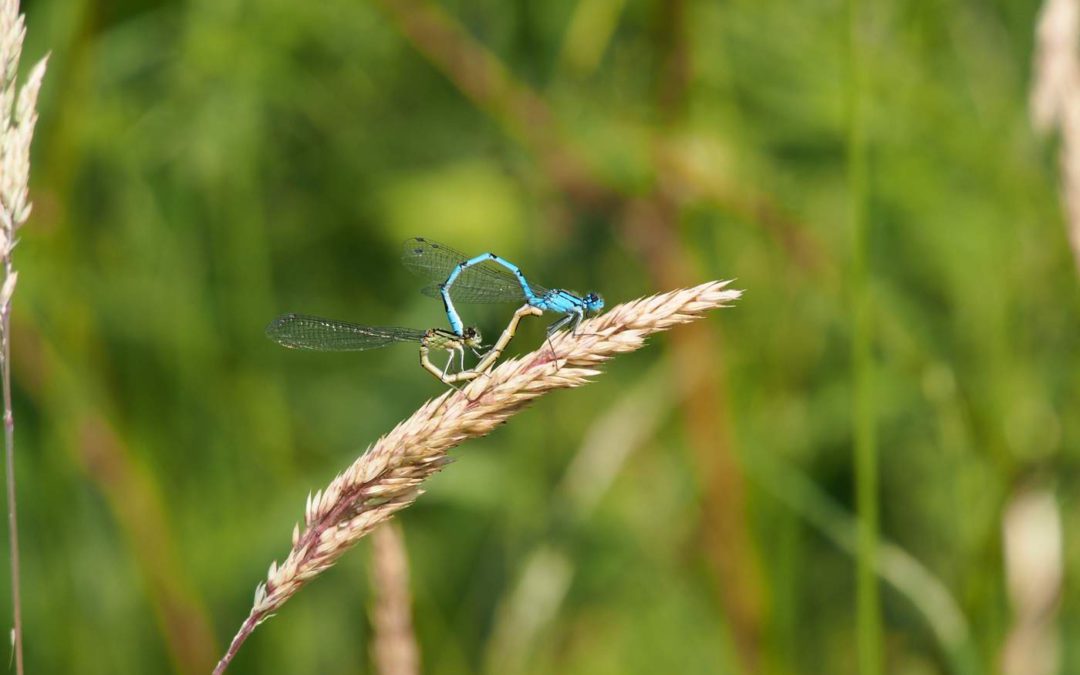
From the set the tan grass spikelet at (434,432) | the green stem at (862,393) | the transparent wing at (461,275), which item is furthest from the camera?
the transparent wing at (461,275)

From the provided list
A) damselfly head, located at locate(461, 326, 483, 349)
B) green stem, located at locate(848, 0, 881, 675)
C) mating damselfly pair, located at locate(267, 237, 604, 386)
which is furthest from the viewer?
damselfly head, located at locate(461, 326, 483, 349)

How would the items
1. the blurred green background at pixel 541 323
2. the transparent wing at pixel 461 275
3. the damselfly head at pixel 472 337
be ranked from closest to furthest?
the damselfly head at pixel 472 337 < the transparent wing at pixel 461 275 < the blurred green background at pixel 541 323

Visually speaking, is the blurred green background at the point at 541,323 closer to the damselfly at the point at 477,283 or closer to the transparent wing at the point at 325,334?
the damselfly at the point at 477,283

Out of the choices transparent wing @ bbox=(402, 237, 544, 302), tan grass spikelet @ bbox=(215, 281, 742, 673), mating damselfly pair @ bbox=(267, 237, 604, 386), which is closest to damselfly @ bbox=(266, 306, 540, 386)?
mating damselfly pair @ bbox=(267, 237, 604, 386)

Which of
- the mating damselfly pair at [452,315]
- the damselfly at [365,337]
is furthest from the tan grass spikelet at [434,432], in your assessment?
the damselfly at [365,337]

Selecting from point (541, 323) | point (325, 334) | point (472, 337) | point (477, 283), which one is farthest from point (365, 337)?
point (541, 323)

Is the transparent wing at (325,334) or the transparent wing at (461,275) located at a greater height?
the transparent wing at (461,275)

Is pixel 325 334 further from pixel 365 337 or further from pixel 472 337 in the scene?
pixel 472 337

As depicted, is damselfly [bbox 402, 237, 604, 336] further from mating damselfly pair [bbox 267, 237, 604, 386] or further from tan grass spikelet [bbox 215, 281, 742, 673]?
tan grass spikelet [bbox 215, 281, 742, 673]
